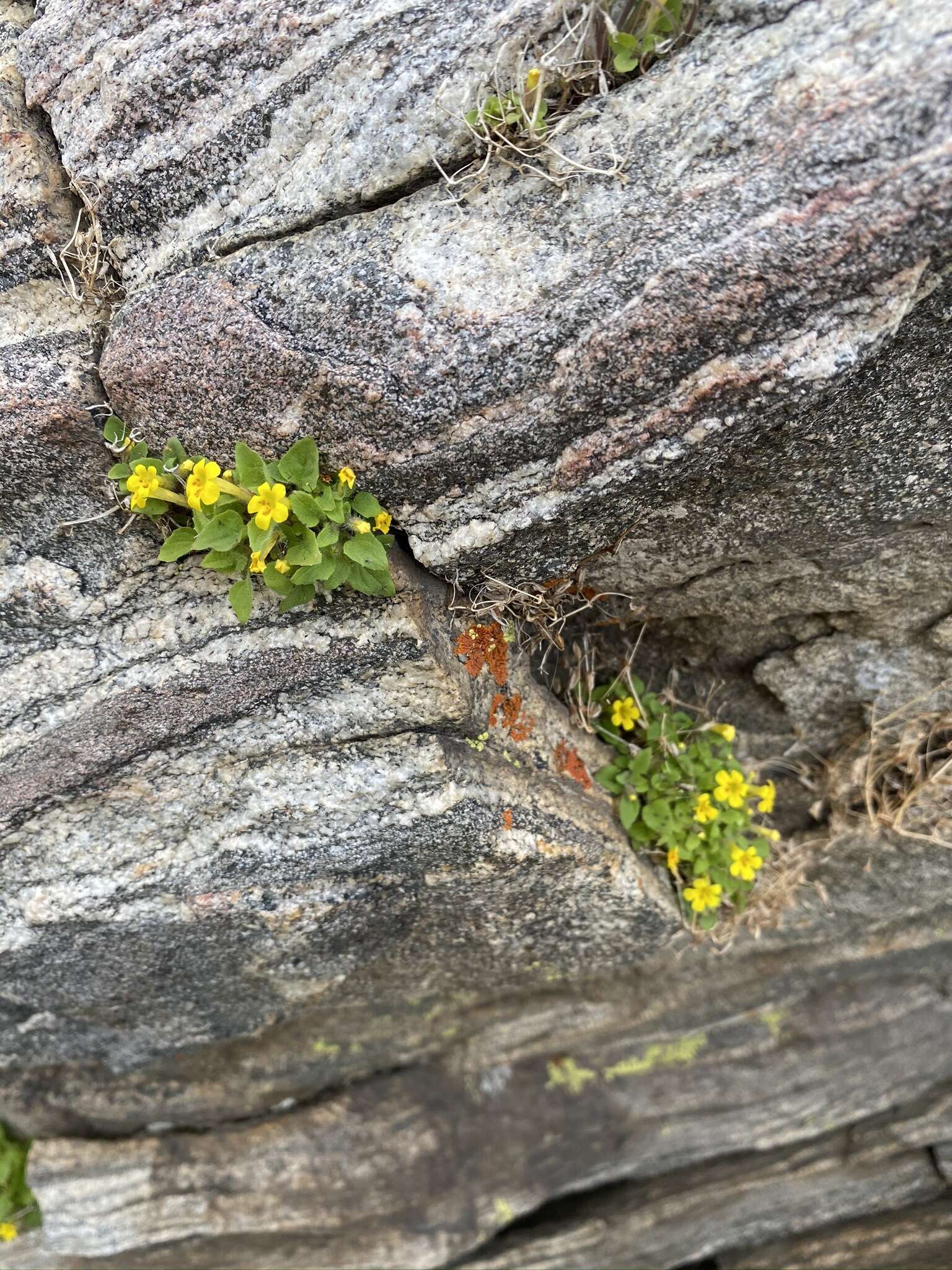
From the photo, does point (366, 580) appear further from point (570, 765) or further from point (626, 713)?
point (626, 713)

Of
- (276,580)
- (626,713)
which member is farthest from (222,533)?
(626,713)

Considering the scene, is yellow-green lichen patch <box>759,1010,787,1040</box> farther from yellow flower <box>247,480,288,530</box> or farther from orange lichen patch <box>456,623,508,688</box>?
yellow flower <box>247,480,288,530</box>

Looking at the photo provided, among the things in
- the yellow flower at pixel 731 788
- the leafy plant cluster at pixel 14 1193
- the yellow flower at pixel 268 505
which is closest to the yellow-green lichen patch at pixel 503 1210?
the leafy plant cluster at pixel 14 1193

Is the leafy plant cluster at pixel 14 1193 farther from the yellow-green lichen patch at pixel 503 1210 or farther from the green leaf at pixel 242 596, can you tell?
the green leaf at pixel 242 596

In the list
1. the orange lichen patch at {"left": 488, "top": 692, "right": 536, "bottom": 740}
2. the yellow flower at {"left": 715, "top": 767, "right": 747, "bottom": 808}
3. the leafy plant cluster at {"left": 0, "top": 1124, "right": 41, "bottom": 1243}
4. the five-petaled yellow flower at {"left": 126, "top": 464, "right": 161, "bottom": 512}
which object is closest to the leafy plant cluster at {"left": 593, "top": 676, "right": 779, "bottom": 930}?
the yellow flower at {"left": 715, "top": 767, "right": 747, "bottom": 808}

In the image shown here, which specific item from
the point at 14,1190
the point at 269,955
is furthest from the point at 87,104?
the point at 14,1190

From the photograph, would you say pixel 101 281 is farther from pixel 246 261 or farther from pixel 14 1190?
pixel 14 1190
